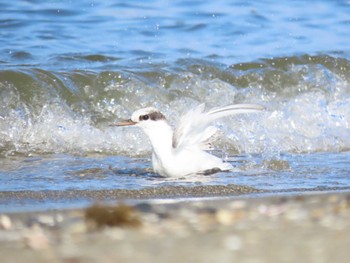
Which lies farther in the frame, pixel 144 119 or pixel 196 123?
pixel 144 119

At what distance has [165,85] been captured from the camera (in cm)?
1013

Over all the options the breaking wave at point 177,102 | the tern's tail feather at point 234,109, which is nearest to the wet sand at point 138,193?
the tern's tail feather at point 234,109

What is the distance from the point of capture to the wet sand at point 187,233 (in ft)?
12.0

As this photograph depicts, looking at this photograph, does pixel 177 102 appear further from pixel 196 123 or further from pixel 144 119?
pixel 196 123

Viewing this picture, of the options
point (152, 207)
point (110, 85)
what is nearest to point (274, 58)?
point (110, 85)

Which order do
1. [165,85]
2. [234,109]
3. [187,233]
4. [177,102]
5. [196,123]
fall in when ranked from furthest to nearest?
1. [165,85]
2. [177,102]
3. [196,123]
4. [234,109]
5. [187,233]

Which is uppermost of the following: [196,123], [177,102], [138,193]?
[177,102]

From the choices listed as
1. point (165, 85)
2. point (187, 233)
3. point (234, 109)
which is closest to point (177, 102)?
point (165, 85)

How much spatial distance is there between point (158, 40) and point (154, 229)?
8.05m

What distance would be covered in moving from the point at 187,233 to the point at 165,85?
6300 millimetres

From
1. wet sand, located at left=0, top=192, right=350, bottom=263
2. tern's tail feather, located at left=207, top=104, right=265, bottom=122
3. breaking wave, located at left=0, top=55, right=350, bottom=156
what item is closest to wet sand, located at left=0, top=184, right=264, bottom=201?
tern's tail feather, located at left=207, top=104, right=265, bottom=122

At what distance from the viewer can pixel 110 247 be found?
370cm

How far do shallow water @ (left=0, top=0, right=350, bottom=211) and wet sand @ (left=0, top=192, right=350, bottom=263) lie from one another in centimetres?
241

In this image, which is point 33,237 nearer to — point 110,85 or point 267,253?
point 267,253
